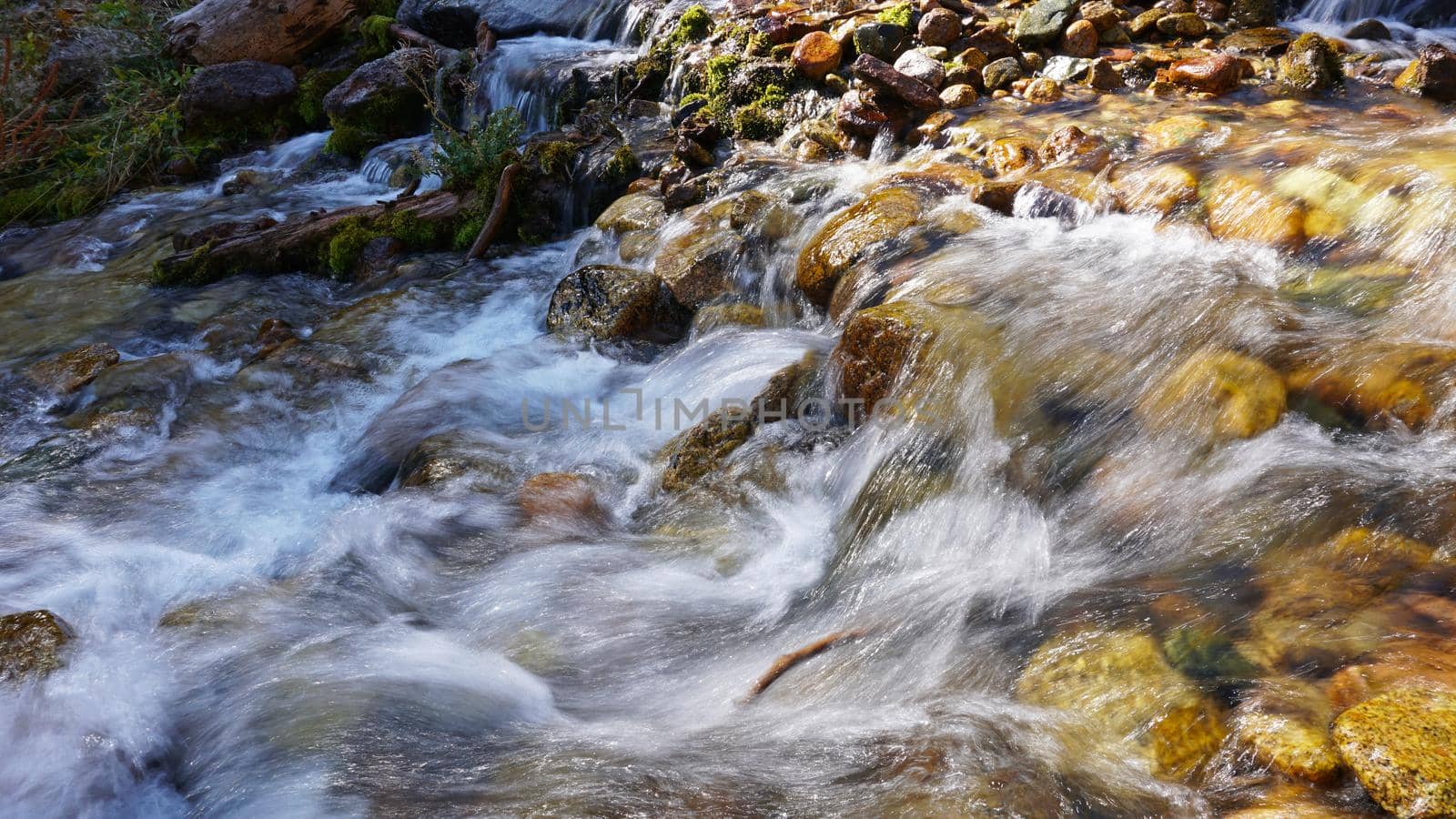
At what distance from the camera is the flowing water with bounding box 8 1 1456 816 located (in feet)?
8.20

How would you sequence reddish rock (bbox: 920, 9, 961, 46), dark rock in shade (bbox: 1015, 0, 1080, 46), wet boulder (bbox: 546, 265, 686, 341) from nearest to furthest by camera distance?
wet boulder (bbox: 546, 265, 686, 341)
dark rock in shade (bbox: 1015, 0, 1080, 46)
reddish rock (bbox: 920, 9, 961, 46)

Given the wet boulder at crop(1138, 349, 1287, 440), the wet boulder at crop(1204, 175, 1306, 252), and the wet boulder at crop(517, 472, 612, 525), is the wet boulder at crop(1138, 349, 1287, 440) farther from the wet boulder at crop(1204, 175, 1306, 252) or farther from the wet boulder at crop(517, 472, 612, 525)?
the wet boulder at crop(517, 472, 612, 525)

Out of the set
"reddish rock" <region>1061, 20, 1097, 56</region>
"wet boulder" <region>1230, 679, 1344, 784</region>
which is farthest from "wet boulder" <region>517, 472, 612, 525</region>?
"reddish rock" <region>1061, 20, 1097, 56</region>

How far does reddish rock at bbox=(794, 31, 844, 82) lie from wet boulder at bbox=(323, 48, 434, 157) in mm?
5068

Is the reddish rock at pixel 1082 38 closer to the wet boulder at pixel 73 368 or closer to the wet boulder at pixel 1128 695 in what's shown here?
the wet boulder at pixel 1128 695

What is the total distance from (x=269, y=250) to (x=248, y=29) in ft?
20.4

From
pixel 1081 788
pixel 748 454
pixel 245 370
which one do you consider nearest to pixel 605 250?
pixel 245 370

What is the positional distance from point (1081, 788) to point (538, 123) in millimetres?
8826

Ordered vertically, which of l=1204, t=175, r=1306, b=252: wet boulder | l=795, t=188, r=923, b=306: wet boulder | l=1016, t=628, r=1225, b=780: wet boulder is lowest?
l=1016, t=628, r=1225, b=780: wet boulder

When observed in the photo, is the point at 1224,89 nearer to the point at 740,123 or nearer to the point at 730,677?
the point at 740,123

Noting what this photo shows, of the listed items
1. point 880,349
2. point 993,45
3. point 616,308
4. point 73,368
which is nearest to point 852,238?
point 880,349

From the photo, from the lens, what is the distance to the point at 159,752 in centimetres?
273

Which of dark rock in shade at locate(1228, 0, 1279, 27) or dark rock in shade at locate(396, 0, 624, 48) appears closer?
dark rock in shade at locate(1228, 0, 1279, 27)

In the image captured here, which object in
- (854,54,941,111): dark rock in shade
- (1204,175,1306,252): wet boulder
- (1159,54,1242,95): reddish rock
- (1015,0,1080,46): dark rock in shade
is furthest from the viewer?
(1015,0,1080,46): dark rock in shade
